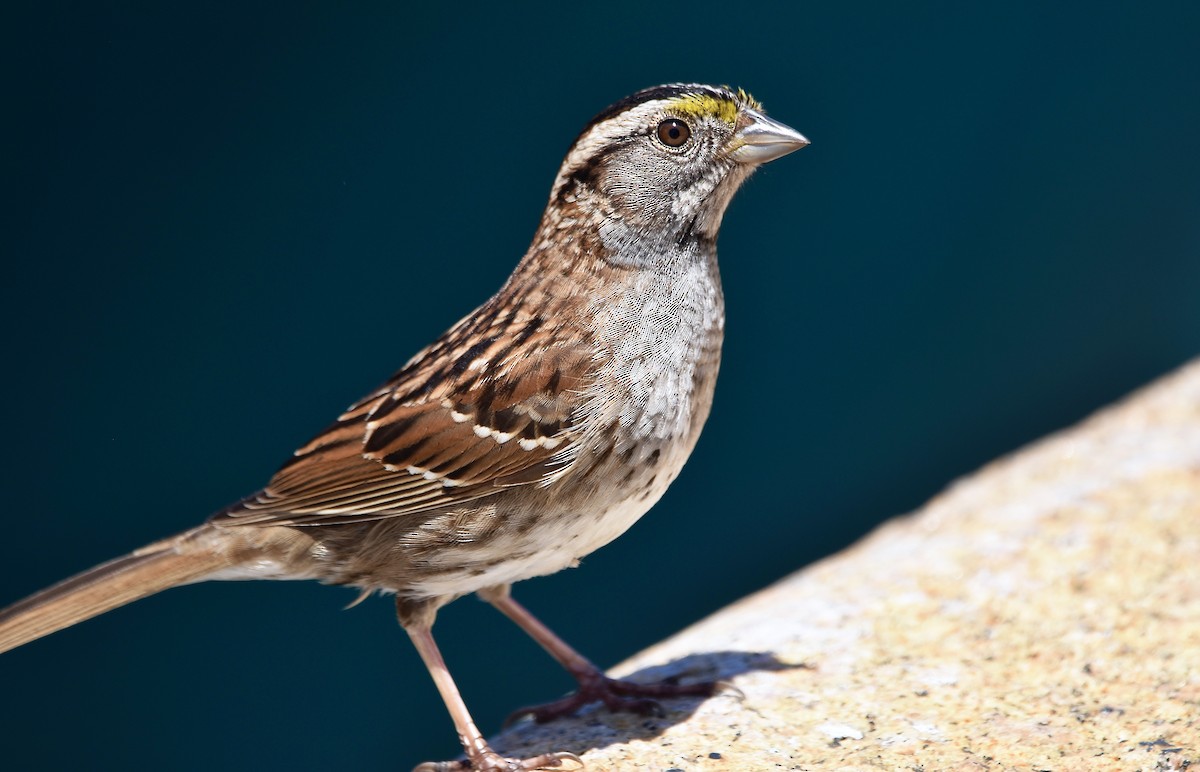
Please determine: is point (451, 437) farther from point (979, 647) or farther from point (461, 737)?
point (979, 647)

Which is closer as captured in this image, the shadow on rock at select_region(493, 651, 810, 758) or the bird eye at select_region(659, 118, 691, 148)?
the bird eye at select_region(659, 118, 691, 148)

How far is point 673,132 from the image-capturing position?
3135 mm

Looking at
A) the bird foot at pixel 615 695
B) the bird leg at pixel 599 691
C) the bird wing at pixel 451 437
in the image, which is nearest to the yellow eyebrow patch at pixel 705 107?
the bird wing at pixel 451 437

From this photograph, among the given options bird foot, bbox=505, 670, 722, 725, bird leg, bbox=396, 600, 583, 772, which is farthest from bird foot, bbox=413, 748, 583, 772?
bird foot, bbox=505, 670, 722, 725

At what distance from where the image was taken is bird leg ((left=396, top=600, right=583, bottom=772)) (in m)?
3.06

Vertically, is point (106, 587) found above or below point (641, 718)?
above

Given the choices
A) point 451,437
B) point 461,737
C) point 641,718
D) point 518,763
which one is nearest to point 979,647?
point 641,718

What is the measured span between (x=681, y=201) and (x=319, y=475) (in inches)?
43.0

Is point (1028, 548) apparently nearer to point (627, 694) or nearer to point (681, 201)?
point (627, 694)

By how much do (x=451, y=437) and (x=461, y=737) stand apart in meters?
0.71

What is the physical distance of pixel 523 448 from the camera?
299 centimetres

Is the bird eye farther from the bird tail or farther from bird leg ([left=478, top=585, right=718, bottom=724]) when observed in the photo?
the bird tail

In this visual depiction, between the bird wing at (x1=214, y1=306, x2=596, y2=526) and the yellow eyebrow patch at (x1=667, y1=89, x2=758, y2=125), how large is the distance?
0.61 meters

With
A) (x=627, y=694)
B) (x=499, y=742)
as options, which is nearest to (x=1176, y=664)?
(x=627, y=694)
